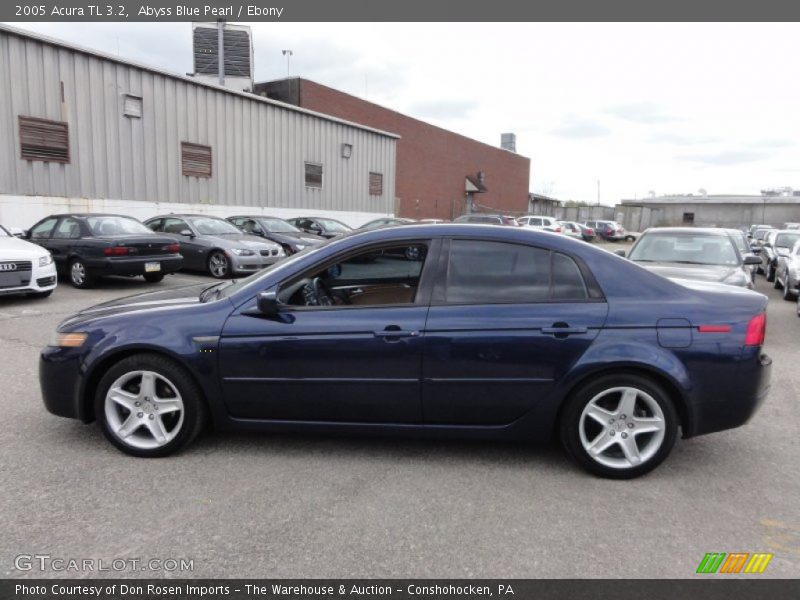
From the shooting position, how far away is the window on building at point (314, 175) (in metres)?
22.5

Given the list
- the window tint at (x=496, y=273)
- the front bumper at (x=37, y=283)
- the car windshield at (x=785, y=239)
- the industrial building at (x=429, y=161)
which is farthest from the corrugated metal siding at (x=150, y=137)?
the car windshield at (x=785, y=239)

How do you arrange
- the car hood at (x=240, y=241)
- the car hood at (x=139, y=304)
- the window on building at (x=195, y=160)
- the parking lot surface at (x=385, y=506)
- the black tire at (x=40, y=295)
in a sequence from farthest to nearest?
the window on building at (x=195, y=160) < the car hood at (x=240, y=241) < the black tire at (x=40, y=295) < the car hood at (x=139, y=304) < the parking lot surface at (x=385, y=506)

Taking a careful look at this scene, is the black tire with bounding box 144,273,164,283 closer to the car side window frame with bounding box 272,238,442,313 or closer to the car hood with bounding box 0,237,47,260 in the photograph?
the car hood with bounding box 0,237,47,260

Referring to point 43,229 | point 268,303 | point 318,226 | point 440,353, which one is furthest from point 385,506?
point 318,226

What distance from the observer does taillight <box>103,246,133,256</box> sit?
10.5m

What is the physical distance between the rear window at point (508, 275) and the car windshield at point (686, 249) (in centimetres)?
540

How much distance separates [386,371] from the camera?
359 centimetres

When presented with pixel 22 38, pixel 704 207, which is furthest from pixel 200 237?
pixel 704 207

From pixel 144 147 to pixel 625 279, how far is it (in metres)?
15.7

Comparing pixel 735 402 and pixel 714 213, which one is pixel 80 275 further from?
pixel 714 213

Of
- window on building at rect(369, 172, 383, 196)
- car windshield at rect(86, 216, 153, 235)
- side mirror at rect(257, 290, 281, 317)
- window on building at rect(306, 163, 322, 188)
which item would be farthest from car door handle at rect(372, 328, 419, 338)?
window on building at rect(369, 172, 383, 196)

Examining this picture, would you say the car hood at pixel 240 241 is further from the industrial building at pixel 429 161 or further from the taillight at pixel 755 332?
the industrial building at pixel 429 161

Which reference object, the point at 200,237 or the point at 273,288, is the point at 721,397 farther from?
the point at 200,237

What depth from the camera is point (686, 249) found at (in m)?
8.67
